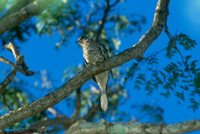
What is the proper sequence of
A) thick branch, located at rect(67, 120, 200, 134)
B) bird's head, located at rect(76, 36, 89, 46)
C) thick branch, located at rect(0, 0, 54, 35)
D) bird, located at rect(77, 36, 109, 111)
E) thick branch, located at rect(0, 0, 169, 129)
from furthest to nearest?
bird's head, located at rect(76, 36, 89, 46) → thick branch, located at rect(0, 0, 54, 35) → bird, located at rect(77, 36, 109, 111) → thick branch, located at rect(0, 0, 169, 129) → thick branch, located at rect(67, 120, 200, 134)

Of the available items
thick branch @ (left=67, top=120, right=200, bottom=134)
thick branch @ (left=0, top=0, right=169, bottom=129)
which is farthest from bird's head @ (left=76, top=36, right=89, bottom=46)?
thick branch @ (left=67, top=120, right=200, bottom=134)

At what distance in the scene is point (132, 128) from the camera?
4.93 meters

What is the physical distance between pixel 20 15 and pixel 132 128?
3431 millimetres

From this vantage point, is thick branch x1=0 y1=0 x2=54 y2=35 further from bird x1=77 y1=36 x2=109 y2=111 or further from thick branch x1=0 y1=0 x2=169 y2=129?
thick branch x1=0 y1=0 x2=169 y2=129

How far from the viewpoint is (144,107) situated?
11227 mm

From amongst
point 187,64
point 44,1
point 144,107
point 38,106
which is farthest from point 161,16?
point 144,107

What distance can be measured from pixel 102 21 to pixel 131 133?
746 centimetres

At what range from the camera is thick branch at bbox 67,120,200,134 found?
4574 millimetres

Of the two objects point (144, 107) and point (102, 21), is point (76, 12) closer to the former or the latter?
point (102, 21)

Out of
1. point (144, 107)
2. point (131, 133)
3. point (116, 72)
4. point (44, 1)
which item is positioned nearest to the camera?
point (131, 133)

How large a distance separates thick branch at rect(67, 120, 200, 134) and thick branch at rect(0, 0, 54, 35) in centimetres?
304

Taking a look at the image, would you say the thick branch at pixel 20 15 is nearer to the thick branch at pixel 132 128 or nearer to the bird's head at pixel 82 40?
the bird's head at pixel 82 40

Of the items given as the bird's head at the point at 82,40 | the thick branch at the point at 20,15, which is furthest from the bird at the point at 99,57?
the thick branch at the point at 20,15

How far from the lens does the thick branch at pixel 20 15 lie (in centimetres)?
788
